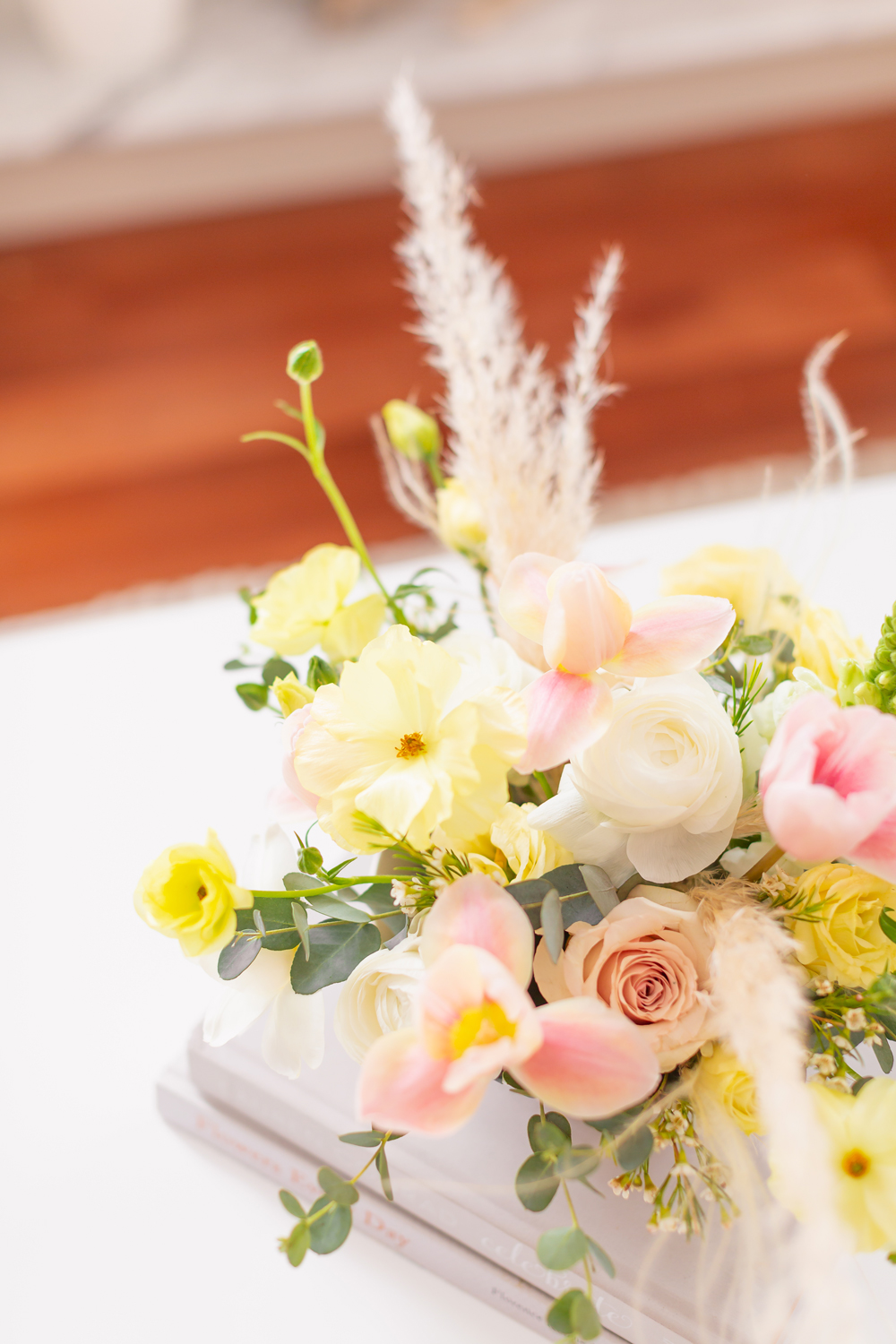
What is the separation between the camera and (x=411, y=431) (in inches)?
25.7

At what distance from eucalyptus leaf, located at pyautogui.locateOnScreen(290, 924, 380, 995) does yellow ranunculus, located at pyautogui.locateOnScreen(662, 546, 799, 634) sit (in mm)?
239

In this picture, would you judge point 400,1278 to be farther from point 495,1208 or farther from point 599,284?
point 599,284

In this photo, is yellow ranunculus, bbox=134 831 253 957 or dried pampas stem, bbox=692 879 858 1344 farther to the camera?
yellow ranunculus, bbox=134 831 253 957

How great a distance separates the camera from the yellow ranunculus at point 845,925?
1.51 ft

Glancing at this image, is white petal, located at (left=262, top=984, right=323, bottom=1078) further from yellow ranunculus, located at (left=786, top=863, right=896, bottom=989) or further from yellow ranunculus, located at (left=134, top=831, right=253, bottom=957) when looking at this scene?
yellow ranunculus, located at (left=786, top=863, right=896, bottom=989)

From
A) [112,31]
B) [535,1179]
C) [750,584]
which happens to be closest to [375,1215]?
[535,1179]

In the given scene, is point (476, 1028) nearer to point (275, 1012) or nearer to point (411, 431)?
point (275, 1012)

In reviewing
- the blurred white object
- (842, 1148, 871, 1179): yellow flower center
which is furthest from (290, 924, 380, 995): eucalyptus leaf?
the blurred white object

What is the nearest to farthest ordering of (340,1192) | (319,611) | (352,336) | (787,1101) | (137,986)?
(787,1101)
(340,1192)
(319,611)
(137,986)
(352,336)

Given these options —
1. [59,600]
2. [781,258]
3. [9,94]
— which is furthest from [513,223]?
[59,600]

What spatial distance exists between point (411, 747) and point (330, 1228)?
20cm

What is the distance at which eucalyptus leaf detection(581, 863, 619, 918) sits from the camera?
47 centimetres

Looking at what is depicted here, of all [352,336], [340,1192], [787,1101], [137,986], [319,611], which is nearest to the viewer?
[787,1101]

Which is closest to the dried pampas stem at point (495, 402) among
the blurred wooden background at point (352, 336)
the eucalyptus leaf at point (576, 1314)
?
the eucalyptus leaf at point (576, 1314)
